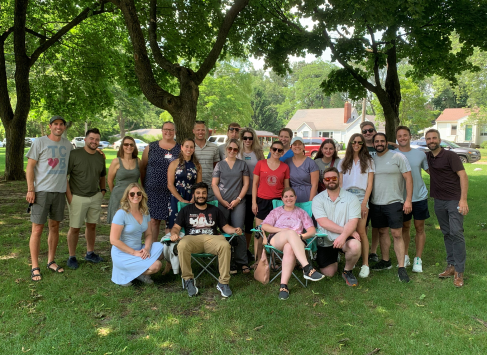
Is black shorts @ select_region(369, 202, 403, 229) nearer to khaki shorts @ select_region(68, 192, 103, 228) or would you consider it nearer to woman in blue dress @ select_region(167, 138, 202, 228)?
woman in blue dress @ select_region(167, 138, 202, 228)

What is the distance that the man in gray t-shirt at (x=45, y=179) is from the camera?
4.37m

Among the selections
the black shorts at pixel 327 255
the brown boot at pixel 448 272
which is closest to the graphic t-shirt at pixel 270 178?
the black shorts at pixel 327 255

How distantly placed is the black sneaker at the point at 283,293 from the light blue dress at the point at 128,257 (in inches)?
55.9

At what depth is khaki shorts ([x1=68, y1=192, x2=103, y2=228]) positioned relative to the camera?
474 cm

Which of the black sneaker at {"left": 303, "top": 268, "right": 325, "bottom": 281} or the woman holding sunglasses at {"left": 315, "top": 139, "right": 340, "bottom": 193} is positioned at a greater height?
the woman holding sunglasses at {"left": 315, "top": 139, "right": 340, "bottom": 193}

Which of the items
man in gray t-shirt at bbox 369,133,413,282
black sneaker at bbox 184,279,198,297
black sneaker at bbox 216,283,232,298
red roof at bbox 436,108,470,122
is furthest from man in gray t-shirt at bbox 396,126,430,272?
red roof at bbox 436,108,470,122

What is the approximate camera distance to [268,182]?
4.84 metres

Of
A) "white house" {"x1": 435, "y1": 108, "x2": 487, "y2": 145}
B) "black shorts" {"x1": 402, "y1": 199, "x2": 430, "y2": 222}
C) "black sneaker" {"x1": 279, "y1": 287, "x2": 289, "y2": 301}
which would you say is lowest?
"black sneaker" {"x1": 279, "y1": 287, "x2": 289, "y2": 301}

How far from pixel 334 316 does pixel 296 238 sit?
939 mm

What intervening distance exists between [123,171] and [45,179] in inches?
34.4

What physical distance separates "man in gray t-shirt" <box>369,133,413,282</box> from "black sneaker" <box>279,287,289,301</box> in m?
1.52

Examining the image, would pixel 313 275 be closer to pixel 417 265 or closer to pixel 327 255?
pixel 327 255

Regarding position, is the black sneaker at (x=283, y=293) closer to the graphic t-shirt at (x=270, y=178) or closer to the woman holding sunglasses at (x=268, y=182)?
the woman holding sunglasses at (x=268, y=182)

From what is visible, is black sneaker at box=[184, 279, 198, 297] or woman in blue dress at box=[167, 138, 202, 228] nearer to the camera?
black sneaker at box=[184, 279, 198, 297]
